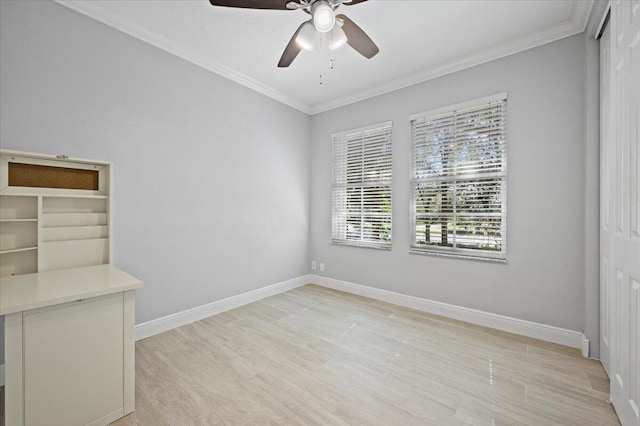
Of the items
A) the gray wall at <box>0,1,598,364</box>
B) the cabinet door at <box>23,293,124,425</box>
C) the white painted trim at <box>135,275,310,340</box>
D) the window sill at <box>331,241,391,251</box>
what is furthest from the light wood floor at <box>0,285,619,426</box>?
the window sill at <box>331,241,391,251</box>

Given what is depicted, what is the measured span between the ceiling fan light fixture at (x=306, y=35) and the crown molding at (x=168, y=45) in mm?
1500

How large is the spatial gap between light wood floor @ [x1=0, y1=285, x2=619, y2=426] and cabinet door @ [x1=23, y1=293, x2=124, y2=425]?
7.8 inches

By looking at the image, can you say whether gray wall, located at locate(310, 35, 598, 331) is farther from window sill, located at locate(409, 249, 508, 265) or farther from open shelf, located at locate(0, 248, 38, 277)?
open shelf, located at locate(0, 248, 38, 277)

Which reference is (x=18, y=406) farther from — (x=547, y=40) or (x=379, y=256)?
(x=547, y=40)

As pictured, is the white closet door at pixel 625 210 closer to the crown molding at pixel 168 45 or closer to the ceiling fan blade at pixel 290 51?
the ceiling fan blade at pixel 290 51

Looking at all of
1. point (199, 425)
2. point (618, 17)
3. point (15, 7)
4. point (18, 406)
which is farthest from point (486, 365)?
point (15, 7)

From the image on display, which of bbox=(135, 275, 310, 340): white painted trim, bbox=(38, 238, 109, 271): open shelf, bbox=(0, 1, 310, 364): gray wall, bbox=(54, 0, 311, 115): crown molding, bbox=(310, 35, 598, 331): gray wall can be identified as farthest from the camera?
bbox=(135, 275, 310, 340): white painted trim

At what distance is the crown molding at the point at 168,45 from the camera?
2.26m

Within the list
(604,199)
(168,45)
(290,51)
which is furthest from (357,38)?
(604,199)

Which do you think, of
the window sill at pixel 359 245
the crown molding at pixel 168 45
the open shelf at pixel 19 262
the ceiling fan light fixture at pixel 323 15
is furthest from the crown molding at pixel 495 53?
the open shelf at pixel 19 262

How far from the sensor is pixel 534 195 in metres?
2.62

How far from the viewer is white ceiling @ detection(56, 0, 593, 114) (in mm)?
2268

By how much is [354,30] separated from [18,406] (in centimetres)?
285

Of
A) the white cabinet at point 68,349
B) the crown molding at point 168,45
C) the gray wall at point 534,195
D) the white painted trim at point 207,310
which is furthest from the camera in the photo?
the white painted trim at point 207,310
